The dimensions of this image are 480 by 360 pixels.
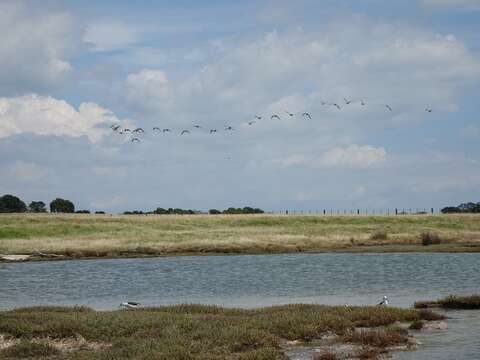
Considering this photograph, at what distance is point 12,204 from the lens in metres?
160

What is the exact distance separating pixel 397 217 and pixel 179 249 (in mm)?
47108

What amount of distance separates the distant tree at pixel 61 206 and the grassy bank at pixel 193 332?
454 ft

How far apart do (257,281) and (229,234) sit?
41.2 m

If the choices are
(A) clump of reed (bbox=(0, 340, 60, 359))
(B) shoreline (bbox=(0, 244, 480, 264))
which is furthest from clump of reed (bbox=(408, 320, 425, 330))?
(B) shoreline (bbox=(0, 244, 480, 264))

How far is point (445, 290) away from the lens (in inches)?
1565

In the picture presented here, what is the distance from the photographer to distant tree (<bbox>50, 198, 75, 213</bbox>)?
163 m

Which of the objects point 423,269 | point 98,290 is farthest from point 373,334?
point 423,269

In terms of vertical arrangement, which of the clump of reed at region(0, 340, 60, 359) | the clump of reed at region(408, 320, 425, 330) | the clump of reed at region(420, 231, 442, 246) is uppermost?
the clump of reed at region(420, 231, 442, 246)

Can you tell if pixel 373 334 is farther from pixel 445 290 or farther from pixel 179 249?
pixel 179 249

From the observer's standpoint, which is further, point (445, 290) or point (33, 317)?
point (445, 290)

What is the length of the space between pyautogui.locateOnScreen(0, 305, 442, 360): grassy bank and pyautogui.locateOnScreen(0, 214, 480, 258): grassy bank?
45879mm

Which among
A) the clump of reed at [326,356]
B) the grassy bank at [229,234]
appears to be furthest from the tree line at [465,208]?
the clump of reed at [326,356]

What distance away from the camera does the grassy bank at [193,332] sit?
20734mm

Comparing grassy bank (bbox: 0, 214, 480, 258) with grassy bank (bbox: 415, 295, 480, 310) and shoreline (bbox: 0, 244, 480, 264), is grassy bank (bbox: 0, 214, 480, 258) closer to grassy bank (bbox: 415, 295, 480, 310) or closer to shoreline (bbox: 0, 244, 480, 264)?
shoreline (bbox: 0, 244, 480, 264)
